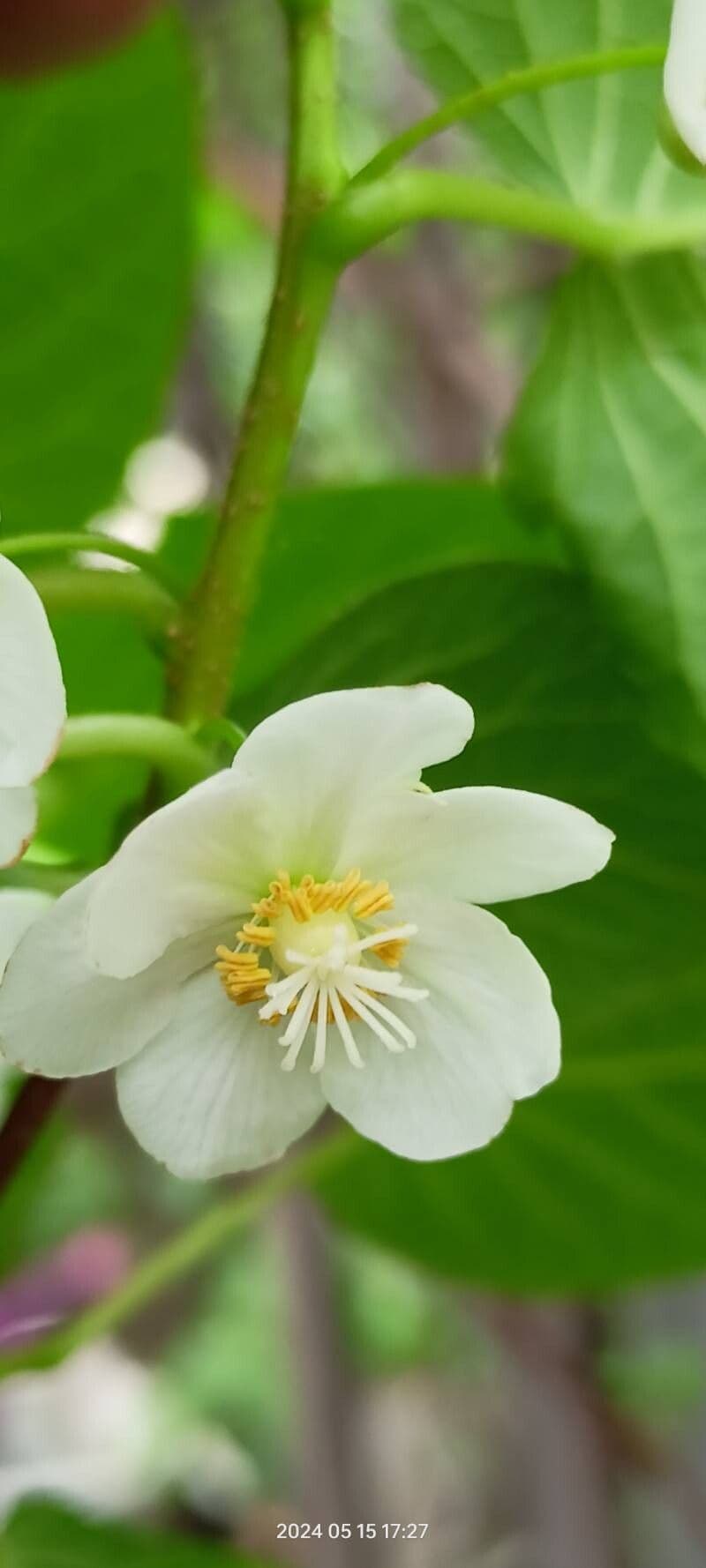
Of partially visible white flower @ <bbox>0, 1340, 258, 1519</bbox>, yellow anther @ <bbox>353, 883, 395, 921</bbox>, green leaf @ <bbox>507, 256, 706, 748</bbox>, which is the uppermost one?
green leaf @ <bbox>507, 256, 706, 748</bbox>

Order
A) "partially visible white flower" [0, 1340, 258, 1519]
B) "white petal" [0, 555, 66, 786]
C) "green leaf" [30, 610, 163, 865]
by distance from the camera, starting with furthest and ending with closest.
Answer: "partially visible white flower" [0, 1340, 258, 1519] → "green leaf" [30, 610, 163, 865] → "white petal" [0, 555, 66, 786]

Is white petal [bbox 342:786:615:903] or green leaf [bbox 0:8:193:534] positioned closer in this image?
white petal [bbox 342:786:615:903]

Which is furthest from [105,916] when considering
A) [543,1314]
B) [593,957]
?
[543,1314]

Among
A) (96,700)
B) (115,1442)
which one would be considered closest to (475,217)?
(96,700)

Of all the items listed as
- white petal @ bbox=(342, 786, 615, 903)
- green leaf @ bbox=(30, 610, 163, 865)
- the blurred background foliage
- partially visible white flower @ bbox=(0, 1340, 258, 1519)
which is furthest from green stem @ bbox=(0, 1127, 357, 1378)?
partially visible white flower @ bbox=(0, 1340, 258, 1519)

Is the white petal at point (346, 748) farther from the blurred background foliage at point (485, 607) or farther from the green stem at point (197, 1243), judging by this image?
the green stem at point (197, 1243)

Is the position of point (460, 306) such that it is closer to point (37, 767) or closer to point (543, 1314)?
point (543, 1314)

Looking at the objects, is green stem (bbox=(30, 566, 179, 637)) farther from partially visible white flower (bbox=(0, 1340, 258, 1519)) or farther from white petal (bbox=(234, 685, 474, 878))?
partially visible white flower (bbox=(0, 1340, 258, 1519))
